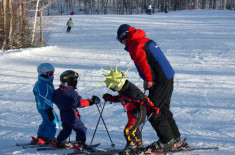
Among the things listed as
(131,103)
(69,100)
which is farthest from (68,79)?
(131,103)

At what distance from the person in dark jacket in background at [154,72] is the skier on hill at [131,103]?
17 cm

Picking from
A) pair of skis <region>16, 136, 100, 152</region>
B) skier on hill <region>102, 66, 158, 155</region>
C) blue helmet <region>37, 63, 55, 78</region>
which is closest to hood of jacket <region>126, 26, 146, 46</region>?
skier on hill <region>102, 66, 158, 155</region>

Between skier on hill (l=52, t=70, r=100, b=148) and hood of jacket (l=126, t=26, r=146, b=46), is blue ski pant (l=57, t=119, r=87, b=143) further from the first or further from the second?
hood of jacket (l=126, t=26, r=146, b=46)

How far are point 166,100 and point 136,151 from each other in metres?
0.77

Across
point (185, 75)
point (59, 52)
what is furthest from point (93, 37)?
point (185, 75)

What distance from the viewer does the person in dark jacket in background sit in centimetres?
351

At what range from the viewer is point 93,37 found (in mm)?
18641

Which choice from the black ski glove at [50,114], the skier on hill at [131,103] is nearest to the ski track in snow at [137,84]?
the black ski glove at [50,114]

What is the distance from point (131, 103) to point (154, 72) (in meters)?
0.50

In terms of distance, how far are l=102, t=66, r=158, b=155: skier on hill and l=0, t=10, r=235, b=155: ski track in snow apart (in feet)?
2.16

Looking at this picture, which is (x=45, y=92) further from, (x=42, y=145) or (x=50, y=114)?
(x=42, y=145)

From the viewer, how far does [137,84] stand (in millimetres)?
7734

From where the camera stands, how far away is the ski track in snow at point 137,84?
4.58 meters

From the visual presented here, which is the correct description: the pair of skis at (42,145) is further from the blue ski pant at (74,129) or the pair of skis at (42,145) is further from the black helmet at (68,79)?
the black helmet at (68,79)
